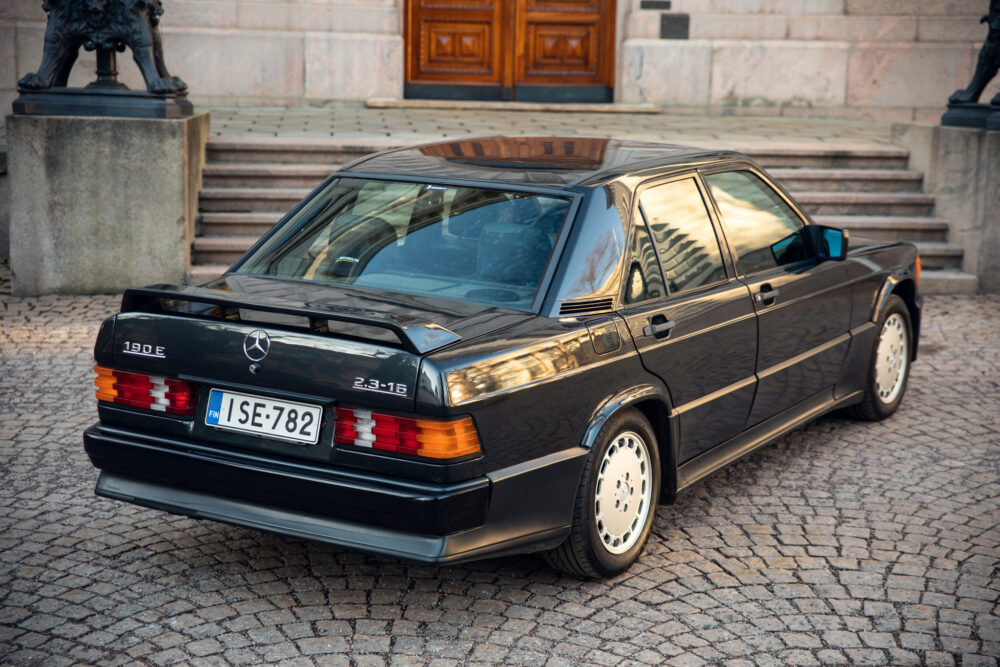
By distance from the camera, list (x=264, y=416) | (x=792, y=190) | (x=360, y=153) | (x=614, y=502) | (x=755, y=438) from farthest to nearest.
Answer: (x=792, y=190) < (x=360, y=153) < (x=755, y=438) < (x=614, y=502) < (x=264, y=416)

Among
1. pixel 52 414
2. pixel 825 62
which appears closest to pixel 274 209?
pixel 52 414

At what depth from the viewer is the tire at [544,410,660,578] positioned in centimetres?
402

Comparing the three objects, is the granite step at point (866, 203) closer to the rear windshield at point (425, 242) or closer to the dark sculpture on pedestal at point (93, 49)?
the dark sculpture on pedestal at point (93, 49)

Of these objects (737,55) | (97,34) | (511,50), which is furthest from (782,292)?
(511,50)

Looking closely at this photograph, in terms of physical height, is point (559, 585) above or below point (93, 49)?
below

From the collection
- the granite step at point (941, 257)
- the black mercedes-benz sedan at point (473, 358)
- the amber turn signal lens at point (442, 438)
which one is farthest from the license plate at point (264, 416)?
the granite step at point (941, 257)

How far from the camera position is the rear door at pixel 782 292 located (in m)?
5.08

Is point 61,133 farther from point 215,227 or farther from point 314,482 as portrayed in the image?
point 314,482

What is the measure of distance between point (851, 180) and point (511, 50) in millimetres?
6265

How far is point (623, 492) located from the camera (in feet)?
13.9

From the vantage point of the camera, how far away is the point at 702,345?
182 inches

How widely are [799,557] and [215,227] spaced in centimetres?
680

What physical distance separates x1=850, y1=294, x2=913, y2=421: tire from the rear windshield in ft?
8.91

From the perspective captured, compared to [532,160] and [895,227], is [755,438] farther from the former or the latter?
[895,227]
